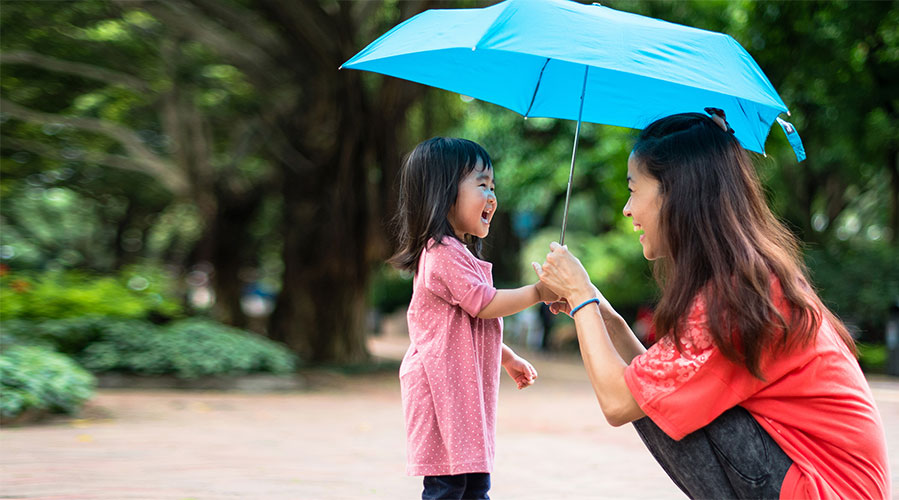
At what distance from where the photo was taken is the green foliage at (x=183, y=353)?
9680 millimetres

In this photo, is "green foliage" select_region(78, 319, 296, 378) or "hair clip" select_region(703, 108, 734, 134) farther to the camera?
"green foliage" select_region(78, 319, 296, 378)

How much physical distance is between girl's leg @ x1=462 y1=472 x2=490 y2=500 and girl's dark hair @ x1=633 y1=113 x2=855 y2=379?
90cm

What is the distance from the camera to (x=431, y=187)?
3027mm

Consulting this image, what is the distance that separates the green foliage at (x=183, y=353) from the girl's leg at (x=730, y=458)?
8.20m

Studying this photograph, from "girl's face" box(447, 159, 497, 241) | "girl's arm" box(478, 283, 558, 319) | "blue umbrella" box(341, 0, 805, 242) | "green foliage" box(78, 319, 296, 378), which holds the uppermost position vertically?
"blue umbrella" box(341, 0, 805, 242)

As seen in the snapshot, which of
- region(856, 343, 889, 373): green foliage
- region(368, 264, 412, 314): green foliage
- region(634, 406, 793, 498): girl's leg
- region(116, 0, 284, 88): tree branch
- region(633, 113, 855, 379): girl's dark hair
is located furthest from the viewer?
region(368, 264, 412, 314): green foliage

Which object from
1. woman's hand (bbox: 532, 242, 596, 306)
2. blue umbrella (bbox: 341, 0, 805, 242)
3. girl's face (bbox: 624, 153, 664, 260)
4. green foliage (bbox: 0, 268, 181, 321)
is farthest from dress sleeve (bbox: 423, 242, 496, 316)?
green foliage (bbox: 0, 268, 181, 321)

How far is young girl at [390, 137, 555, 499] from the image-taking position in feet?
9.29

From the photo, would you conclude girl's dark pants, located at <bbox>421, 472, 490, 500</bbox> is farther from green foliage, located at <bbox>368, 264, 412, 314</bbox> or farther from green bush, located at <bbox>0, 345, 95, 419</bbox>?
green foliage, located at <bbox>368, 264, 412, 314</bbox>

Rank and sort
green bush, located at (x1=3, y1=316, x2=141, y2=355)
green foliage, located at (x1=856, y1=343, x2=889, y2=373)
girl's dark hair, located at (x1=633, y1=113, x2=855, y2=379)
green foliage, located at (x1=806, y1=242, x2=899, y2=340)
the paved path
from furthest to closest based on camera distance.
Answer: green foliage, located at (x1=856, y1=343, x2=889, y2=373)
green foliage, located at (x1=806, y1=242, x2=899, y2=340)
green bush, located at (x1=3, y1=316, x2=141, y2=355)
the paved path
girl's dark hair, located at (x1=633, y1=113, x2=855, y2=379)

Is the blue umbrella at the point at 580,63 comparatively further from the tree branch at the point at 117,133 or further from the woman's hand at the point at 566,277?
the tree branch at the point at 117,133

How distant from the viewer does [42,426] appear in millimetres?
6492

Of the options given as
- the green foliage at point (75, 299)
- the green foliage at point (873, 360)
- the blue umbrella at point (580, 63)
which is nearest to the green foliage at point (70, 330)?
the green foliage at point (75, 299)

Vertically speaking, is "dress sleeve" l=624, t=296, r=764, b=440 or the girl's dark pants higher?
"dress sleeve" l=624, t=296, r=764, b=440
